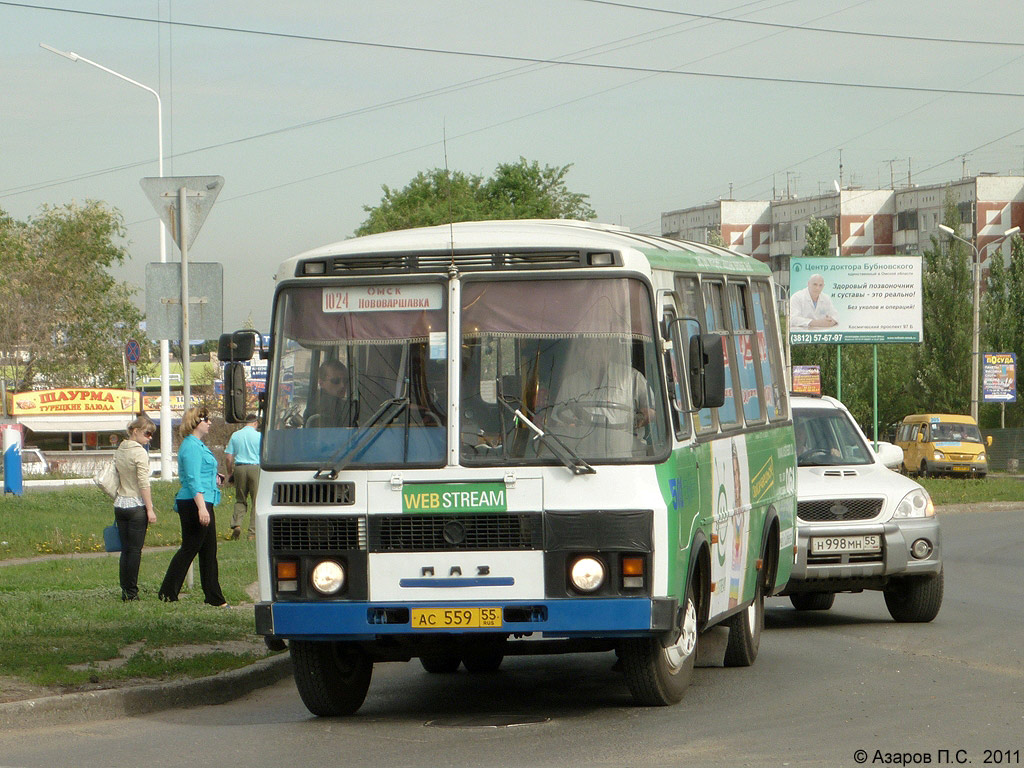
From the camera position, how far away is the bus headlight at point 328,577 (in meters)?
8.23

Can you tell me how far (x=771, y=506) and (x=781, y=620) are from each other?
328cm

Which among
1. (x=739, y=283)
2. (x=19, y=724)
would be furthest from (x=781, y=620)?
(x=19, y=724)

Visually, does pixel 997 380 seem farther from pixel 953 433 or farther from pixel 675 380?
pixel 675 380

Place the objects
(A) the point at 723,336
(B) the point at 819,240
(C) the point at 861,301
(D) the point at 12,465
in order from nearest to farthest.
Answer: (A) the point at 723,336, (D) the point at 12,465, (C) the point at 861,301, (B) the point at 819,240

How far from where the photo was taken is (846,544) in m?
13.1

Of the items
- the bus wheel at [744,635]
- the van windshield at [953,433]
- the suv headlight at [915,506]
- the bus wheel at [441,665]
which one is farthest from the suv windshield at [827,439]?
the van windshield at [953,433]

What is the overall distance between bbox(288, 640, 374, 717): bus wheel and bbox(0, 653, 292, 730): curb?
94 cm

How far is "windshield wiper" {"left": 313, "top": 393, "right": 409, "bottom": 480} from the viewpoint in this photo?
27.1 feet

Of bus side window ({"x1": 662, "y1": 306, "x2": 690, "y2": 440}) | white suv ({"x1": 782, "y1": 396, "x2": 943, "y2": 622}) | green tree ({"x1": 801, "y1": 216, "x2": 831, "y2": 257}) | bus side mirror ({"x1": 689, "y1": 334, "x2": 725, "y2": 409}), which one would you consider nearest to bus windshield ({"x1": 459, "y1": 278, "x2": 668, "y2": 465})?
bus side window ({"x1": 662, "y1": 306, "x2": 690, "y2": 440})

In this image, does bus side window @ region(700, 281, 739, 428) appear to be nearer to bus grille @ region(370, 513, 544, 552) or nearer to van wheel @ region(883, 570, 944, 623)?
bus grille @ region(370, 513, 544, 552)

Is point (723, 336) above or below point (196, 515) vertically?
above

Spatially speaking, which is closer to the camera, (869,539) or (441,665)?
(441,665)

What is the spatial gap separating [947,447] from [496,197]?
22939 mm

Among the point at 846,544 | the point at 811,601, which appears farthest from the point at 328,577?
the point at 811,601
